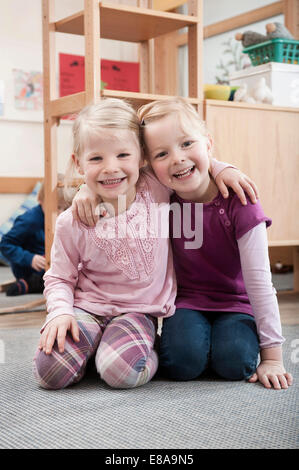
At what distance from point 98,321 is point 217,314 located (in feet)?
0.81

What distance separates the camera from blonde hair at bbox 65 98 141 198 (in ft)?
3.45

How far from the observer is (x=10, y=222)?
3.33 meters

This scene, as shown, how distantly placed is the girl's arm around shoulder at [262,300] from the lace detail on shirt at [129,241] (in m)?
0.19

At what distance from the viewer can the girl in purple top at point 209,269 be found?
104cm

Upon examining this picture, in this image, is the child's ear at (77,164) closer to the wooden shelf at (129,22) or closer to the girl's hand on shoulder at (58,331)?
the girl's hand on shoulder at (58,331)

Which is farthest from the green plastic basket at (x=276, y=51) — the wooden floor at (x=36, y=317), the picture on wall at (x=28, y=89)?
the picture on wall at (x=28, y=89)

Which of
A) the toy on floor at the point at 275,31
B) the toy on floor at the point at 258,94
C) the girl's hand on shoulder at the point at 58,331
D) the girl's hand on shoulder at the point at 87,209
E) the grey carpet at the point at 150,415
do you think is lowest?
the grey carpet at the point at 150,415

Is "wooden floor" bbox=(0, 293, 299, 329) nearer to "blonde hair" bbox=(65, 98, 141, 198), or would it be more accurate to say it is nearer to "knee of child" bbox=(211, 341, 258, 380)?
"knee of child" bbox=(211, 341, 258, 380)

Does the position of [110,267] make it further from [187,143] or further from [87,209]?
[187,143]

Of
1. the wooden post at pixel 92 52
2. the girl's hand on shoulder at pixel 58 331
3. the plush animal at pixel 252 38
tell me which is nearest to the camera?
the girl's hand on shoulder at pixel 58 331

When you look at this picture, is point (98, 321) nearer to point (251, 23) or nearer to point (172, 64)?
point (251, 23)

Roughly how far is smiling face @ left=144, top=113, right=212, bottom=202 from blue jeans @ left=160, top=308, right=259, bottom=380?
0.27 meters

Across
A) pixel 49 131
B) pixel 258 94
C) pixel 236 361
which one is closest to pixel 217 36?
pixel 258 94
